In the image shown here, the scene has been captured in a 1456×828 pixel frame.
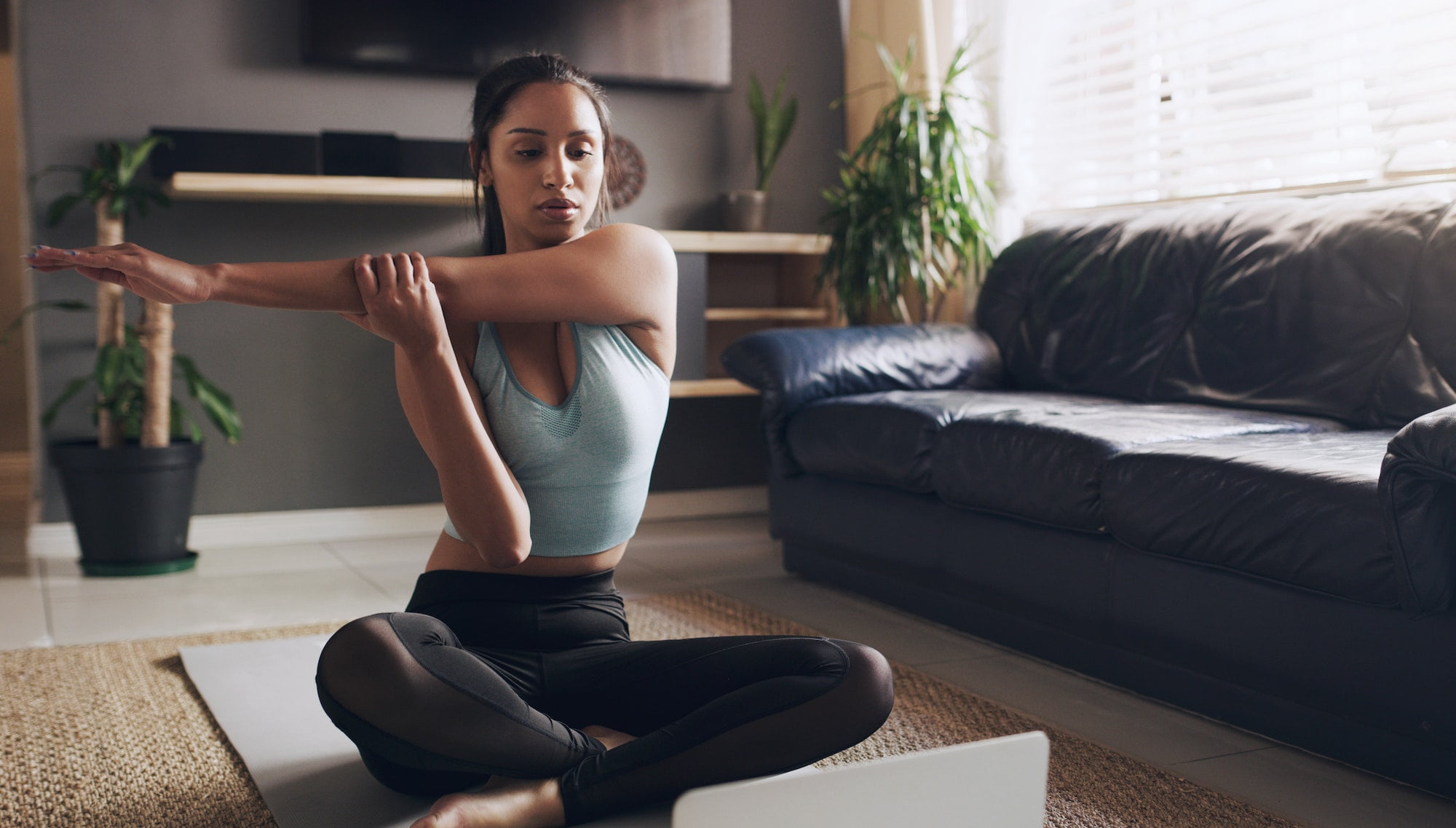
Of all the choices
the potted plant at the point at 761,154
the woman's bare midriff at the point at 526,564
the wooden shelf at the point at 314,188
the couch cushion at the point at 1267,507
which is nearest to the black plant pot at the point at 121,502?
the wooden shelf at the point at 314,188

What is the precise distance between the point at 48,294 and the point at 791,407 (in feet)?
6.91

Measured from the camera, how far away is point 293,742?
1.76m

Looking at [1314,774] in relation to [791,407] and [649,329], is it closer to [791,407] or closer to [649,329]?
[649,329]

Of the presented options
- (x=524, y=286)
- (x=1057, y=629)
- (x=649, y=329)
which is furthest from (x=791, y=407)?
(x=524, y=286)

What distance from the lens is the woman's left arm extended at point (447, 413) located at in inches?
47.4

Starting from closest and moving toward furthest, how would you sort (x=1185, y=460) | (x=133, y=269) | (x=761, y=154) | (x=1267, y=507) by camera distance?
(x=133, y=269)
(x=1267, y=507)
(x=1185, y=460)
(x=761, y=154)

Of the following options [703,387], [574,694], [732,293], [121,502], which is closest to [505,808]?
[574,694]

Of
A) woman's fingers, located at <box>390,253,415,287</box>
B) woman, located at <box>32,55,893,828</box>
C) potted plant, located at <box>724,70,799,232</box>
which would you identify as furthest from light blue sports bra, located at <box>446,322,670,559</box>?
potted plant, located at <box>724,70,799,232</box>

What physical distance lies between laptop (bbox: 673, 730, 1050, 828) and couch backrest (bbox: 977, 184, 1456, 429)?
1401mm

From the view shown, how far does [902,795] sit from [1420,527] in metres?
0.83

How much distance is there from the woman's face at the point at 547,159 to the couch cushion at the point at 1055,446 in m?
1.07

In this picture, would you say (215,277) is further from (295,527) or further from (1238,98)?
(1238,98)

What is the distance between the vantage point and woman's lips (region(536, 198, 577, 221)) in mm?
1404

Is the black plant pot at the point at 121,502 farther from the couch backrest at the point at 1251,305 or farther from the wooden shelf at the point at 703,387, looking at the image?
the couch backrest at the point at 1251,305
